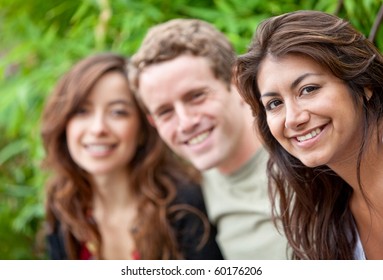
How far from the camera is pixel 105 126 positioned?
1703 mm

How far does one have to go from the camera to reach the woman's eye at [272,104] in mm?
1028

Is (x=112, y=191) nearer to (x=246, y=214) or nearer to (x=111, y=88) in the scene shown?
(x=111, y=88)

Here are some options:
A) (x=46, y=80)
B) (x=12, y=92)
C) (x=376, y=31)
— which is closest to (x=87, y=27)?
(x=46, y=80)

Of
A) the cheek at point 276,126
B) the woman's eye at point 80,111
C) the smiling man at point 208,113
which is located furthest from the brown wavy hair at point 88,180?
the cheek at point 276,126

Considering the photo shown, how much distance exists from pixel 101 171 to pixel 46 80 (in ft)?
1.69

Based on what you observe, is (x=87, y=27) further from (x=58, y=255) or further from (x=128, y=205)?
(x=58, y=255)

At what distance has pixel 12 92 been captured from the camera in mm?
2174

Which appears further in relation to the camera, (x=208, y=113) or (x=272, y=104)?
(x=208, y=113)

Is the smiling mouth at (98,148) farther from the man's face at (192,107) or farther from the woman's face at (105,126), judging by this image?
the man's face at (192,107)

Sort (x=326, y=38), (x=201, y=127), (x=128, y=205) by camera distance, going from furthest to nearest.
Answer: (x=128, y=205) < (x=201, y=127) < (x=326, y=38)

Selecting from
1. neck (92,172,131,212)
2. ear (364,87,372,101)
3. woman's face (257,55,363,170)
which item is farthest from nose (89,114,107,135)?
ear (364,87,372,101)

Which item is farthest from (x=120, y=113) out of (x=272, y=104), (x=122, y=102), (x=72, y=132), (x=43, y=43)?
(x=272, y=104)

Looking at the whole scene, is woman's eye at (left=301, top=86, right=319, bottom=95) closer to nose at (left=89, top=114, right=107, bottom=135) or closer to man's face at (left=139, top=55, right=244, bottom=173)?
man's face at (left=139, top=55, right=244, bottom=173)

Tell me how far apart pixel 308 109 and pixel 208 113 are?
1.60 feet
